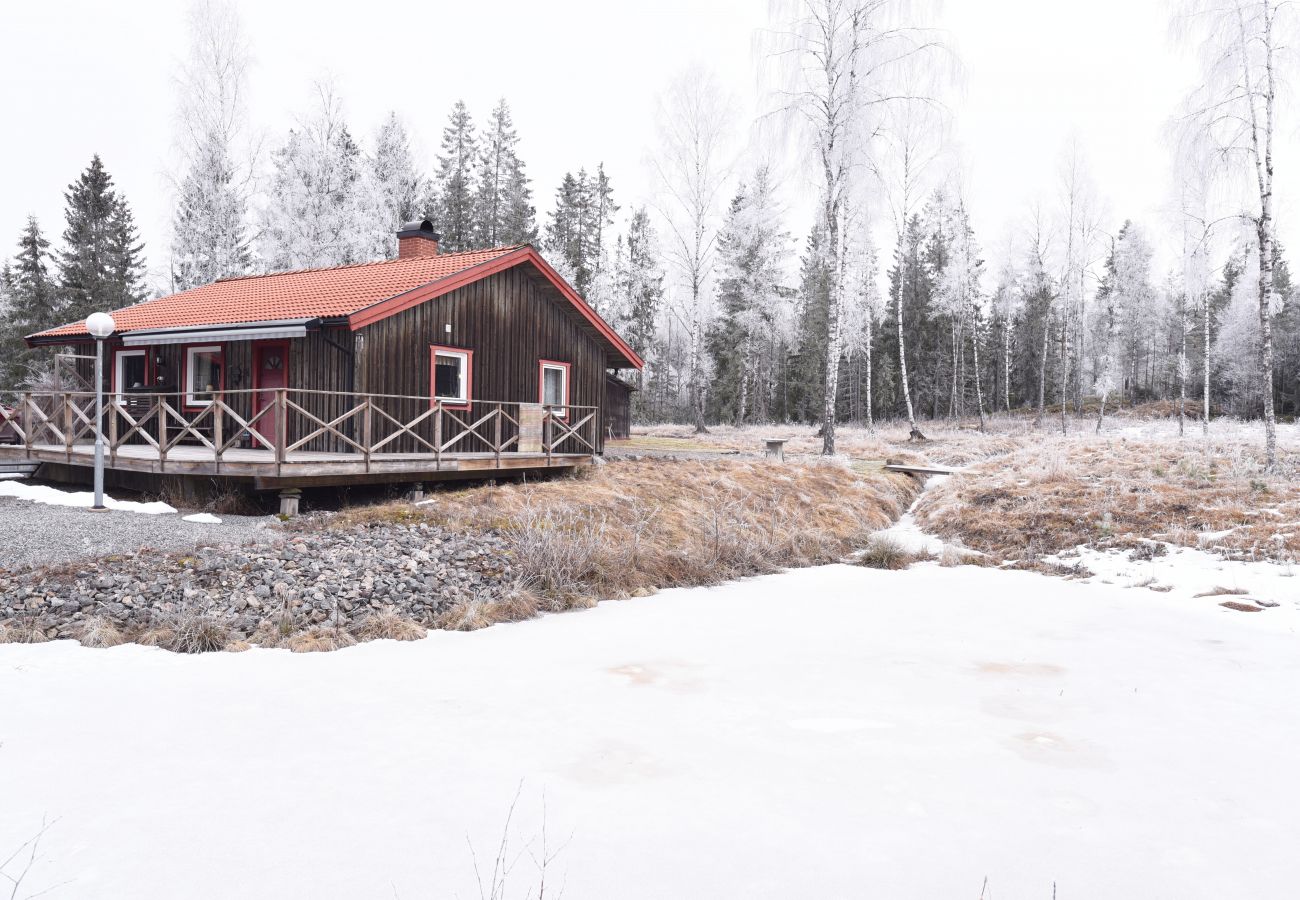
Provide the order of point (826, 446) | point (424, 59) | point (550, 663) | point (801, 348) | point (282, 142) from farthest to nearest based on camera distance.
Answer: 1. point (424, 59)
2. point (801, 348)
3. point (282, 142)
4. point (826, 446)
5. point (550, 663)

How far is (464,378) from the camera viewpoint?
14.3 meters

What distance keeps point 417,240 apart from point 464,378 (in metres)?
4.58

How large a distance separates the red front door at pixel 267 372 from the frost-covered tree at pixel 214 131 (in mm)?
11837

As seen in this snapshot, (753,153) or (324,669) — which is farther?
(753,153)

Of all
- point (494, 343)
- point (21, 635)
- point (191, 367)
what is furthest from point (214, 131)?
point (21, 635)

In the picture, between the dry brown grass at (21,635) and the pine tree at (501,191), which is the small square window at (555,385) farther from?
the pine tree at (501,191)

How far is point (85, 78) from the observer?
45.1 metres

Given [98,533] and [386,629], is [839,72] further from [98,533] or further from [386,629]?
[98,533]

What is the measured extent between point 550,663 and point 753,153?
16343 mm

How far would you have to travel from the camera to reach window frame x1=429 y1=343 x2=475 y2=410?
13.6 meters

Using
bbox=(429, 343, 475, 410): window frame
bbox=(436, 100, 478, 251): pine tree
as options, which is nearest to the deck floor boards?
bbox=(429, 343, 475, 410): window frame

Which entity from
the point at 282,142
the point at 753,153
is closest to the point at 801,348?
the point at 753,153

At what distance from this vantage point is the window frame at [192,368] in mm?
14445

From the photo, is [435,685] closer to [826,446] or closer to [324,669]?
[324,669]
